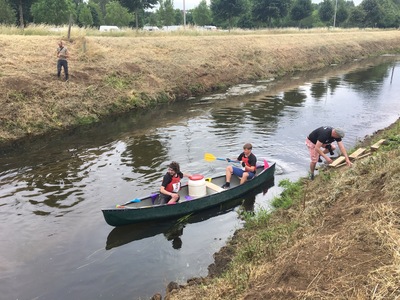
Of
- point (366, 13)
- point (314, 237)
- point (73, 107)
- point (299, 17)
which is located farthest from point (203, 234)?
point (366, 13)

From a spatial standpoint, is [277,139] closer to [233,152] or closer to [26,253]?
[233,152]

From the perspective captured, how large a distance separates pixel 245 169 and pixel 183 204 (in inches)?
94.9

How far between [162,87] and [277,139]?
1029cm

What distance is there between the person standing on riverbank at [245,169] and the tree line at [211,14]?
83.6ft

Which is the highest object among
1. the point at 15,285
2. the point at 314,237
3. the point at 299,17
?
the point at 299,17

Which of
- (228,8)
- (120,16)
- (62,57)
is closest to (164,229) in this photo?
(62,57)

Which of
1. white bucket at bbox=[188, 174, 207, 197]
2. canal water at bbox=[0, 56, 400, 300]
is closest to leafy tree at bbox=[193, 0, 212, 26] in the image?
canal water at bbox=[0, 56, 400, 300]

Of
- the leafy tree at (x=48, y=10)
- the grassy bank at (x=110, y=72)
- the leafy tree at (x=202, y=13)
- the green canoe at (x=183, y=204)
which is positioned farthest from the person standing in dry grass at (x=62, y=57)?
the leafy tree at (x=202, y=13)

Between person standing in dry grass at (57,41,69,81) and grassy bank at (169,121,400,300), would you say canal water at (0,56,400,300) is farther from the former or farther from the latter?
person standing in dry grass at (57,41,69,81)

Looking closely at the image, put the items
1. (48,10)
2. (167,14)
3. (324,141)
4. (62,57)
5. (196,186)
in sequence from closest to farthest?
(196,186)
(324,141)
(62,57)
(48,10)
(167,14)

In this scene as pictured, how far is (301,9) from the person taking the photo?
205ft

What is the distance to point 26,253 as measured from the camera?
7.94m

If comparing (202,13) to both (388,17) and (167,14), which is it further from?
(388,17)

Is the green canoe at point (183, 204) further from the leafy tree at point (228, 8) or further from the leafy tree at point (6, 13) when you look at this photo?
the leafy tree at point (228, 8)
